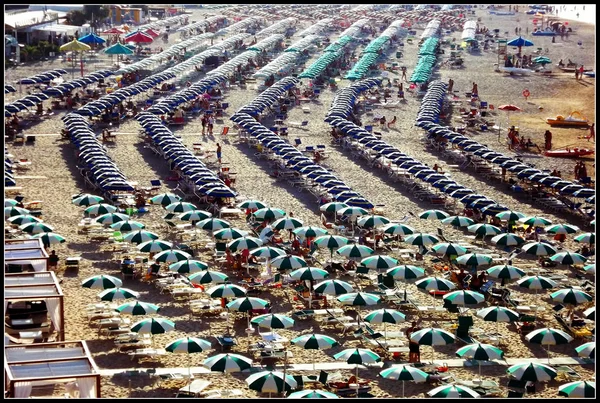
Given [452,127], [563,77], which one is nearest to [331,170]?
[452,127]

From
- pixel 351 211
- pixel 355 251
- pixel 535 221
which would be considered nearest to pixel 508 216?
pixel 535 221

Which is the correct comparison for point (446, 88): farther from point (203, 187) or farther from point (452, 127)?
point (203, 187)

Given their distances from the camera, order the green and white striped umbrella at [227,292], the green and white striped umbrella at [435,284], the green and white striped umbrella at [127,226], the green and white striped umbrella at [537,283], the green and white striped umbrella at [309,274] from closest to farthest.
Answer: the green and white striped umbrella at [227,292] → the green and white striped umbrella at [435,284] → the green and white striped umbrella at [537,283] → the green and white striped umbrella at [309,274] → the green and white striped umbrella at [127,226]

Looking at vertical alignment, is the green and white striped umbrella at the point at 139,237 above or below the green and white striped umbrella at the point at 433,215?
above

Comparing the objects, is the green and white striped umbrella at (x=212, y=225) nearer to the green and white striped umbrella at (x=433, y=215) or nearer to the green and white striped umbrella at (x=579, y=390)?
the green and white striped umbrella at (x=433, y=215)

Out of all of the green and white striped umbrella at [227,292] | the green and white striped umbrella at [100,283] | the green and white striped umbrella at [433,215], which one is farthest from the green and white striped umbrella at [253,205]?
the green and white striped umbrella at [227,292]

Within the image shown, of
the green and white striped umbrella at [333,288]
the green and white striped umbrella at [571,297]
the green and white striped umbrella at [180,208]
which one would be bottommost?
the green and white striped umbrella at [180,208]
